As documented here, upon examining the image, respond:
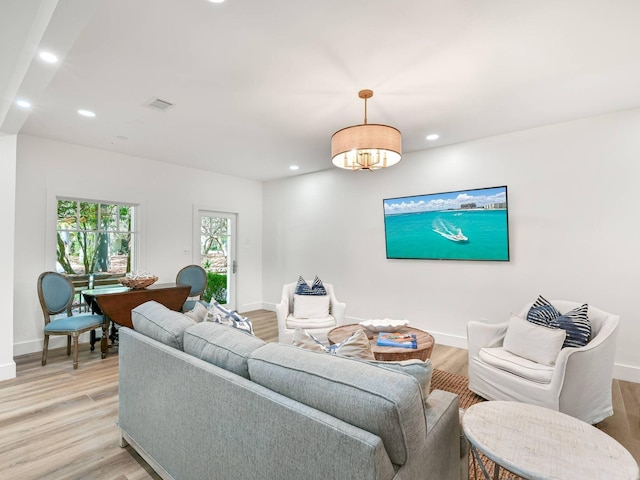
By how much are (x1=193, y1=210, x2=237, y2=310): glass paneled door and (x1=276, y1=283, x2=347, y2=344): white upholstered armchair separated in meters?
2.23

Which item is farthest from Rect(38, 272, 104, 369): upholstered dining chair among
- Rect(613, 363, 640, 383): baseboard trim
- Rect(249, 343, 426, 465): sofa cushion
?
Rect(613, 363, 640, 383): baseboard trim

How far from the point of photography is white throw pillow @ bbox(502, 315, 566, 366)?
240 cm

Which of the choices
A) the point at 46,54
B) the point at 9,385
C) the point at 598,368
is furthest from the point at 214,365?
the point at 9,385

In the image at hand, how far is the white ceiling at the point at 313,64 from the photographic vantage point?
5.95 ft

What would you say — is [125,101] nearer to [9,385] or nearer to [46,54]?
[46,54]

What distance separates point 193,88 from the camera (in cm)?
271

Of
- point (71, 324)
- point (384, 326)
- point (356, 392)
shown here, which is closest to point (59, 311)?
point (71, 324)

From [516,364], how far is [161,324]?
2478 millimetres

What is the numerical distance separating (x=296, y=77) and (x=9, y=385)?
12.0 feet

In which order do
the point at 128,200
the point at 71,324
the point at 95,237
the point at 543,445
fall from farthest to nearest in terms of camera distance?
the point at 128,200 < the point at 95,237 < the point at 71,324 < the point at 543,445

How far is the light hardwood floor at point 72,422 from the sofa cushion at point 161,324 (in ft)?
2.48

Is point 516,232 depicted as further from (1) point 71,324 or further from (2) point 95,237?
(2) point 95,237

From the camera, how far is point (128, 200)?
4.60m

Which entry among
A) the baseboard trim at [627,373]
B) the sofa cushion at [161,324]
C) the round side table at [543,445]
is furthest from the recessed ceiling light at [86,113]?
the baseboard trim at [627,373]
